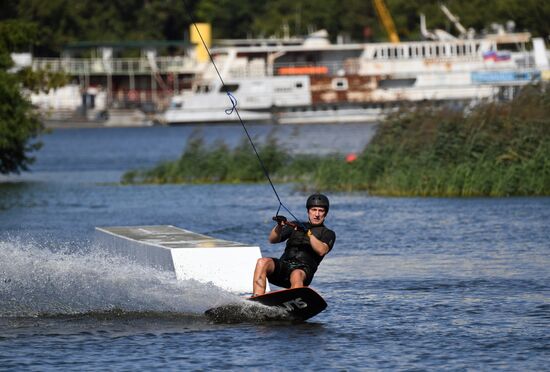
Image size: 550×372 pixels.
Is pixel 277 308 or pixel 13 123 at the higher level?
pixel 13 123

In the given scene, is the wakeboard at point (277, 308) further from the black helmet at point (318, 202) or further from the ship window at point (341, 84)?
the ship window at point (341, 84)

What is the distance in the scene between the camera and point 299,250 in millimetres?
16109

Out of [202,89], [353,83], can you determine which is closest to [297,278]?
[353,83]

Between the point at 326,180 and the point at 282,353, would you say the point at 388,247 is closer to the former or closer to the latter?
the point at 282,353

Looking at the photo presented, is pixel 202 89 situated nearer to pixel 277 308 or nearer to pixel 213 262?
pixel 213 262

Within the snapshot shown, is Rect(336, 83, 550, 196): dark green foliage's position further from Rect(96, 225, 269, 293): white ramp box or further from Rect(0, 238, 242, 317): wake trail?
Rect(0, 238, 242, 317): wake trail

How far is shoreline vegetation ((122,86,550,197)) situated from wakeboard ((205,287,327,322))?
1822 centimetres

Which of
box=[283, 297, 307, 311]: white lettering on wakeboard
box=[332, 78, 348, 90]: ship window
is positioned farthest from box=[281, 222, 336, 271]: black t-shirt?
box=[332, 78, 348, 90]: ship window

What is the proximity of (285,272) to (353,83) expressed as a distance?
93.2 m

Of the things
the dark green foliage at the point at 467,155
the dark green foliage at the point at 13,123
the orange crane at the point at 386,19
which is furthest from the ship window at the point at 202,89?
the dark green foliage at the point at 467,155

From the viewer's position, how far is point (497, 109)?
35.8 m

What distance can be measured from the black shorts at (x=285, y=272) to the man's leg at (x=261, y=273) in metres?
0.09

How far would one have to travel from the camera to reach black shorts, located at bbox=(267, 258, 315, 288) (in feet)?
52.7

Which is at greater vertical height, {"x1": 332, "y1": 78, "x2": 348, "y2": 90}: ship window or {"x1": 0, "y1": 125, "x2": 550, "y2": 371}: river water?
{"x1": 332, "y1": 78, "x2": 348, "y2": 90}: ship window
